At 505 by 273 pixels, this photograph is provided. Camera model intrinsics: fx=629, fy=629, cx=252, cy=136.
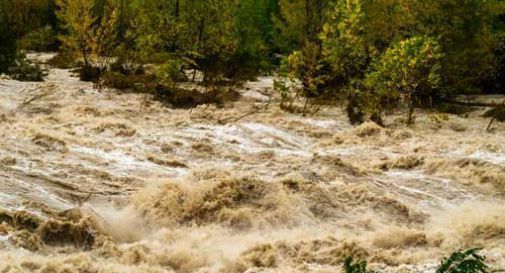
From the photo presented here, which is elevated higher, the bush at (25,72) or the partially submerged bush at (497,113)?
the partially submerged bush at (497,113)

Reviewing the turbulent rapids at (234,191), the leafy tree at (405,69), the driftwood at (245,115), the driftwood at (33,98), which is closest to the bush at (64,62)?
the driftwood at (33,98)

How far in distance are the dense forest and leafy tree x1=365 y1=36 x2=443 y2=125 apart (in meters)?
0.03

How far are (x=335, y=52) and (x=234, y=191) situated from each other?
10183 mm

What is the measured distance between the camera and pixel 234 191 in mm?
11227

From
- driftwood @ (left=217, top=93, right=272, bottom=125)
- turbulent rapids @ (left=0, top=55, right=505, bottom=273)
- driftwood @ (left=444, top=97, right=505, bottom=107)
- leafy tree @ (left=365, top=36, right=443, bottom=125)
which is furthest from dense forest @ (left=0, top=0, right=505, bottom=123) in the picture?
turbulent rapids @ (left=0, top=55, right=505, bottom=273)

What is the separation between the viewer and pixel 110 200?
10.9 m

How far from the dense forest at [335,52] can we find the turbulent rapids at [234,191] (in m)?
1.85

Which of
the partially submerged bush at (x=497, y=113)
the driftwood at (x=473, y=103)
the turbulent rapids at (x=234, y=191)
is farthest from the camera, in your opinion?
the driftwood at (x=473, y=103)

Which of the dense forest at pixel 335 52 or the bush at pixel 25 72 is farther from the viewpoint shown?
the bush at pixel 25 72

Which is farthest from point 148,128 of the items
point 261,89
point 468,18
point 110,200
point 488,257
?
point 468,18

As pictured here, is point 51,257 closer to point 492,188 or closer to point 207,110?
point 492,188

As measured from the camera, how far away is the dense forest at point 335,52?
60.8 ft

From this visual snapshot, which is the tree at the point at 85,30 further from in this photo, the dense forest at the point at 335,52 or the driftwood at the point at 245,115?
the driftwood at the point at 245,115

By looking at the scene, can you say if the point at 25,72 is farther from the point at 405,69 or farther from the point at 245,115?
the point at 405,69
